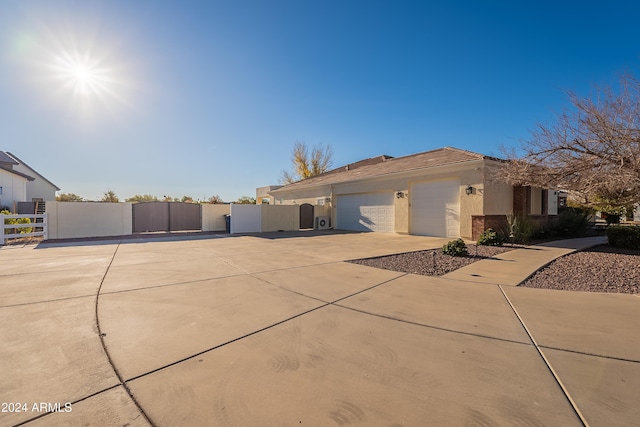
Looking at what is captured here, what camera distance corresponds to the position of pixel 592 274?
5949 millimetres

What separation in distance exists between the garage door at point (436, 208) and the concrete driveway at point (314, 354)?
324 inches

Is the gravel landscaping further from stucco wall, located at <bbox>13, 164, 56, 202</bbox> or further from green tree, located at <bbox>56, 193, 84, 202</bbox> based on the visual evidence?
green tree, located at <bbox>56, 193, 84, 202</bbox>

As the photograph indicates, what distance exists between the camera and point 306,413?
75.4 inches

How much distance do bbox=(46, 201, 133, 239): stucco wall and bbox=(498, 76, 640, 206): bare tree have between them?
17.7 m

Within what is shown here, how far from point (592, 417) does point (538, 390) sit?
12.4 inches

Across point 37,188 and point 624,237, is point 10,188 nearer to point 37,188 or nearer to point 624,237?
point 37,188

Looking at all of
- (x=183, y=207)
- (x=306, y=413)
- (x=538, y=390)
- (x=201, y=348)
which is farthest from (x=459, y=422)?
(x=183, y=207)

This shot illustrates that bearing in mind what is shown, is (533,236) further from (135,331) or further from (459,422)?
(135,331)

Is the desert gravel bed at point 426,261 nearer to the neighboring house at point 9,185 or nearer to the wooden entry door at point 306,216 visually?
the wooden entry door at point 306,216

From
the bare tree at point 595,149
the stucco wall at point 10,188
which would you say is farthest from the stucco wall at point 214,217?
the bare tree at point 595,149

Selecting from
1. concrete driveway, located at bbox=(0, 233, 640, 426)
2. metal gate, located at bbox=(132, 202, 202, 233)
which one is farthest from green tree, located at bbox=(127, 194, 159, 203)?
concrete driveway, located at bbox=(0, 233, 640, 426)

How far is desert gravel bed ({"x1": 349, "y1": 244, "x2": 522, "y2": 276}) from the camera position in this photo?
20.9 ft

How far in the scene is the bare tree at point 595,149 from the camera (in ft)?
19.9

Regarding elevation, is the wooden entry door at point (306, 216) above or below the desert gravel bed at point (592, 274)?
above
